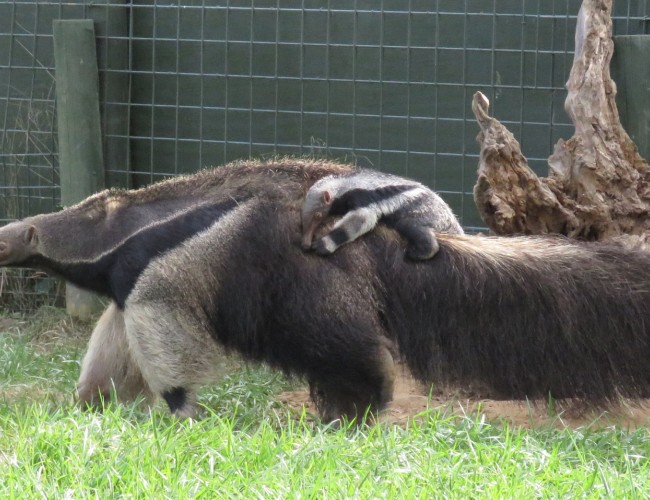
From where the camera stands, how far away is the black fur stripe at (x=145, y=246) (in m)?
5.55

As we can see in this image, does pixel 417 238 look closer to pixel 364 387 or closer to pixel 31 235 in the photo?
pixel 364 387

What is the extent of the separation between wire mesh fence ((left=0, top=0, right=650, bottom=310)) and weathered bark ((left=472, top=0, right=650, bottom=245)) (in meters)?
1.34

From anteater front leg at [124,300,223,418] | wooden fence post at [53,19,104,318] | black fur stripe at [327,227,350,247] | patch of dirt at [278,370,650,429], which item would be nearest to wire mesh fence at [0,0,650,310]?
wooden fence post at [53,19,104,318]

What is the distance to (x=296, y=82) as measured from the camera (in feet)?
28.8

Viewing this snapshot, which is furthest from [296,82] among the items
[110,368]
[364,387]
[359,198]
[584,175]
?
[364,387]

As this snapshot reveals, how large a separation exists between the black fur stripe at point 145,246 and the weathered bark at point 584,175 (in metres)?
1.79

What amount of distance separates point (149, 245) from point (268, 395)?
1605mm

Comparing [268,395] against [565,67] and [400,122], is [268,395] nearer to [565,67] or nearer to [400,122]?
[400,122]

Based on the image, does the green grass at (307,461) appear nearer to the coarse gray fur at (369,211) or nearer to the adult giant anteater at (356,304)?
the adult giant anteater at (356,304)

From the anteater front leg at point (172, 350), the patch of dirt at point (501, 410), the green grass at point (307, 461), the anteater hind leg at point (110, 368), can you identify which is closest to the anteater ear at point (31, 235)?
the anteater hind leg at point (110, 368)

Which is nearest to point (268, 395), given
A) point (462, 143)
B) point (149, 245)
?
point (149, 245)

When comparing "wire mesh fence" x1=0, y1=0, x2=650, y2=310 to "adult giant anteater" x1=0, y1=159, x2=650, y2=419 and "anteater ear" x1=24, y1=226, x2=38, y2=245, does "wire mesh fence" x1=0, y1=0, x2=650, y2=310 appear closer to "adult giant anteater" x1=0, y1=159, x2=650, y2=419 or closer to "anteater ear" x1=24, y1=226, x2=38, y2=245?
"adult giant anteater" x1=0, y1=159, x2=650, y2=419

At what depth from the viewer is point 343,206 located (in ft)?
18.6

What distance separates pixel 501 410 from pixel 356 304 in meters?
1.36
